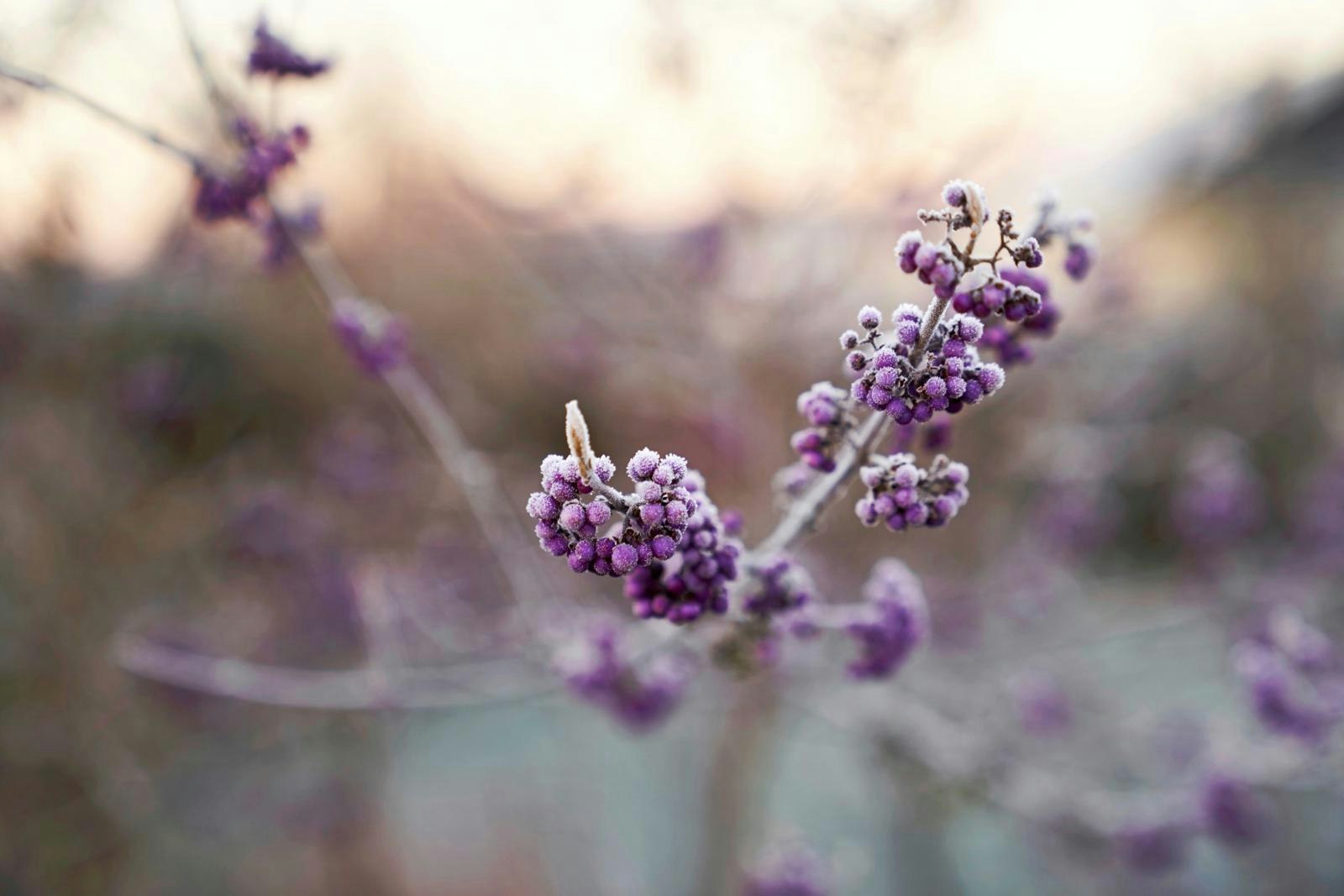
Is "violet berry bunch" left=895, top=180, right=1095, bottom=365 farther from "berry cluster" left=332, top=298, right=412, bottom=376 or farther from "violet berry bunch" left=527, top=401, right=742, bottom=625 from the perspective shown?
"berry cluster" left=332, top=298, right=412, bottom=376

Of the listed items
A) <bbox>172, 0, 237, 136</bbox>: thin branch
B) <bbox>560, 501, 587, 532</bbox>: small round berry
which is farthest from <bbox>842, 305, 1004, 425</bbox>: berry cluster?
<bbox>172, 0, 237, 136</bbox>: thin branch

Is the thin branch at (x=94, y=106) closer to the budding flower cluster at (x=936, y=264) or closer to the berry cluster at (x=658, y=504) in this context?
the berry cluster at (x=658, y=504)

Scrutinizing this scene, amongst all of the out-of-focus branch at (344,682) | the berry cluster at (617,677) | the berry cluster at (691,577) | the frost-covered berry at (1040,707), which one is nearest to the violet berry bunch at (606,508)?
Result: the berry cluster at (691,577)

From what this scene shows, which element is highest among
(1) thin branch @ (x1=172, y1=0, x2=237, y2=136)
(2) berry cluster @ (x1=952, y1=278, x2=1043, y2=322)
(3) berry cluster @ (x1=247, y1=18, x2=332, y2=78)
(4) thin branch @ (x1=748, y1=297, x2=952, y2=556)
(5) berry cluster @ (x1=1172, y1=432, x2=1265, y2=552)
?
(5) berry cluster @ (x1=1172, y1=432, x2=1265, y2=552)

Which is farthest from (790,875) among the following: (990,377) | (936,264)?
(936,264)

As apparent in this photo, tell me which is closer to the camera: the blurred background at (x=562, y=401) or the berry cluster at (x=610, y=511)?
the berry cluster at (x=610, y=511)
